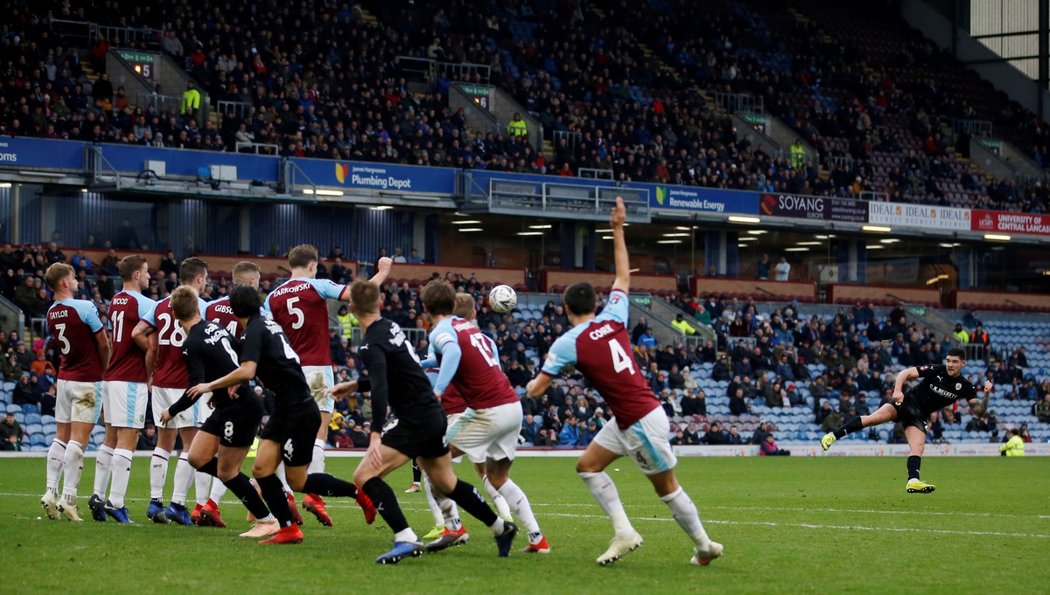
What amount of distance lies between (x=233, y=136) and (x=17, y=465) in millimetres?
17498

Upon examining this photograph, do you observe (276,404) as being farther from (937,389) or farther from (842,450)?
(842,450)

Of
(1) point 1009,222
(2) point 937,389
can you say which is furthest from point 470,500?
(1) point 1009,222

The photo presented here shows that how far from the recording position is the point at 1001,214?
184 feet

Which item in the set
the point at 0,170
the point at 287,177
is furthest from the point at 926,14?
the point at 0,170

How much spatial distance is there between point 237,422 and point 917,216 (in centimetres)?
4529

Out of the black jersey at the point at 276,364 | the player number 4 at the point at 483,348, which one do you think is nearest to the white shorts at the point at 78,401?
the black jersey at the point at 276,364

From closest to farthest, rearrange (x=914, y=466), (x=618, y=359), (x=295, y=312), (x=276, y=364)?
(x=618, y=359)
(x=276, y=364)
(x=295, y=312)
(x=914, y=466)

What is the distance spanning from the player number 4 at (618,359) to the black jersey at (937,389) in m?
11.1

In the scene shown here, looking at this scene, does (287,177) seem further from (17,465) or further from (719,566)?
(719,566)

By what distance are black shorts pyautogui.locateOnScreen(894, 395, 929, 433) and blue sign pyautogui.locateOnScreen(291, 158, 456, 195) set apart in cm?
2452

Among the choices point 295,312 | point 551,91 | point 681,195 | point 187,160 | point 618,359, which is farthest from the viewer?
point 551,91

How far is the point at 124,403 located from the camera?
14.0 meters

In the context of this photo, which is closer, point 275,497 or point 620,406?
point 620,406

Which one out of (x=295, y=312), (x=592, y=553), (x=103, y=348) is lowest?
(x=592, y=553)
